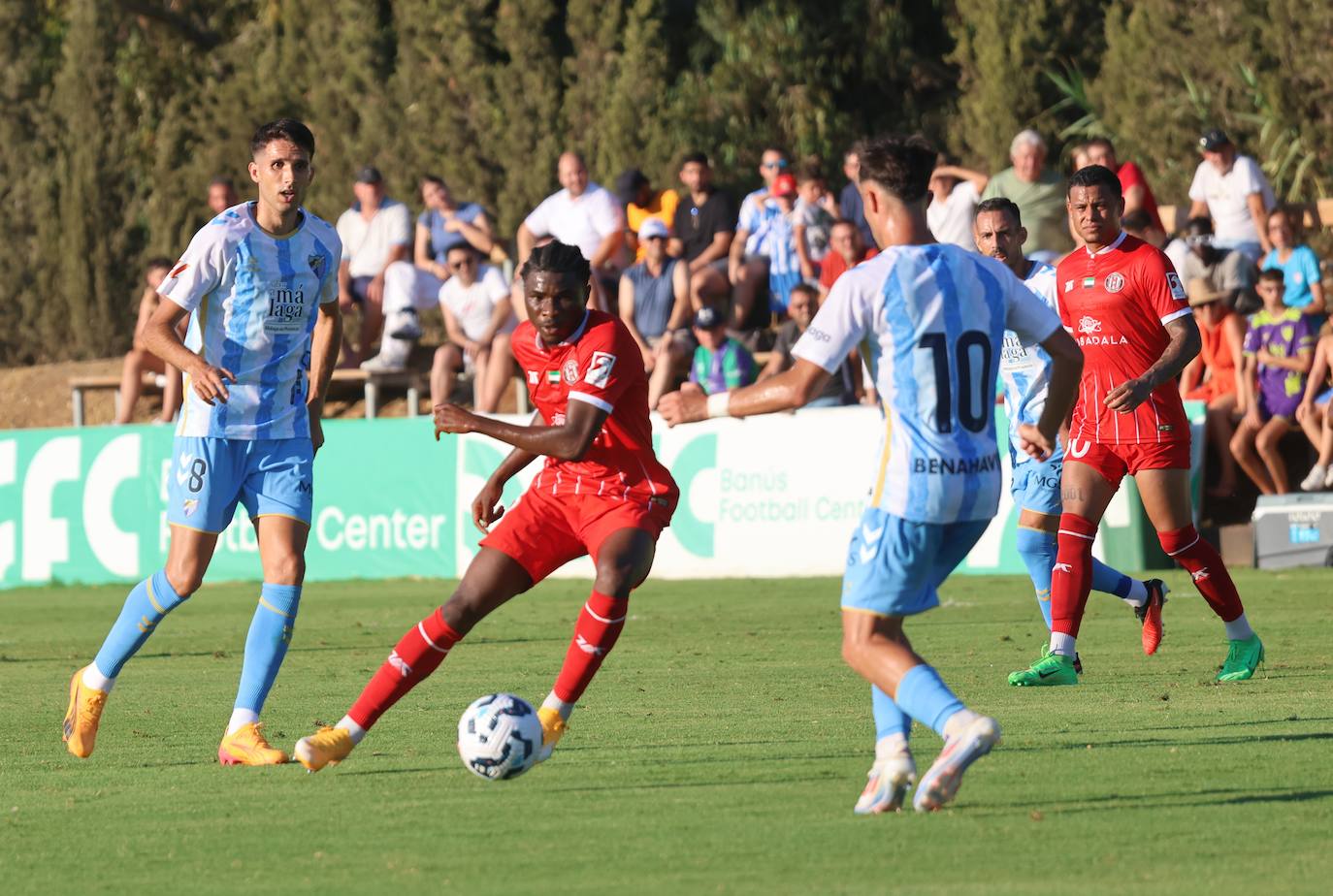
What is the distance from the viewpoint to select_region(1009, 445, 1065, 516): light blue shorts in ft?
35.1

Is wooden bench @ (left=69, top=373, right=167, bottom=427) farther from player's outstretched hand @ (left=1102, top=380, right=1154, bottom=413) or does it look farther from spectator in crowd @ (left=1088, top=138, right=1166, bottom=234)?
player's outstretched hand @ (left=1102, top=380, right=1154, bottom=413)

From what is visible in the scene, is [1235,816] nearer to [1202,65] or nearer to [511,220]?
[1202,65]

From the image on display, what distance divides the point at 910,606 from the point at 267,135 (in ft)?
11.6

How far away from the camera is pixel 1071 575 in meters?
9.98

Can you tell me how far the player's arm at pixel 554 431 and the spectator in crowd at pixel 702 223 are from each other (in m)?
12.8

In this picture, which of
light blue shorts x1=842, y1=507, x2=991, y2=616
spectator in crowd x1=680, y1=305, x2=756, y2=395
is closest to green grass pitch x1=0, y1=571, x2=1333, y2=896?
light blue shorts x1=842, y1=507, x2=991, y2=616

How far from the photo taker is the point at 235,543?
21.2 m

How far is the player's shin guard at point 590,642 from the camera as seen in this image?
25.0ft

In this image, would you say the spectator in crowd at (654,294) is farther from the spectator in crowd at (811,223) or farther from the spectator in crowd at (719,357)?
the spectator in crowd at (811,223)

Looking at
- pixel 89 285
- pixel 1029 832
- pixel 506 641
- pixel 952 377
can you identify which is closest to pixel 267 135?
pixel 952 377

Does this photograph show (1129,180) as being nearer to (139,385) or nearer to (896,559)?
(139,385)

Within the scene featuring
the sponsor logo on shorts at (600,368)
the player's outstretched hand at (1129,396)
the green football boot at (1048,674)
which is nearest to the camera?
the sponsor logo on shorts at (600,368)

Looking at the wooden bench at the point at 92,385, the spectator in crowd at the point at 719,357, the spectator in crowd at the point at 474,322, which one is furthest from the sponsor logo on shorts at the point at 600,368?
the wooden bench at the point at 92,385

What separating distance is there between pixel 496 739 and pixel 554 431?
43.4 inches
